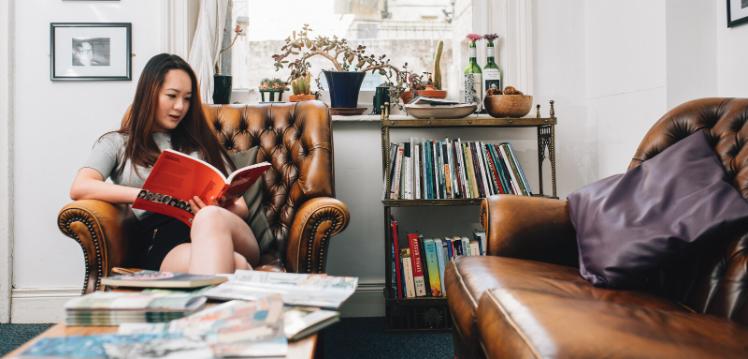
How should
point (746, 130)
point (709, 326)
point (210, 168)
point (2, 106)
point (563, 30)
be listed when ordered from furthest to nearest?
point (563, 30) → point (2, 106) → point (210, 168) → point (746, 130) → point (709, 326)

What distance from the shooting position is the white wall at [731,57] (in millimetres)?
1851

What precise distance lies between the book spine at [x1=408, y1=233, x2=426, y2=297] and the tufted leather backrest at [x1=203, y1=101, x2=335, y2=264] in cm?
45

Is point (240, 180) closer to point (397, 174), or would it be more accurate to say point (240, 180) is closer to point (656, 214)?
point (397, 174)

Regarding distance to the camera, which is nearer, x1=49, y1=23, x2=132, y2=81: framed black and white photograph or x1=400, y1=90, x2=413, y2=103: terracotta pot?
x1=49, y1=23, x2=132, y2=81: framed black and white photograph

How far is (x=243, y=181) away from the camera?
167 centimetres

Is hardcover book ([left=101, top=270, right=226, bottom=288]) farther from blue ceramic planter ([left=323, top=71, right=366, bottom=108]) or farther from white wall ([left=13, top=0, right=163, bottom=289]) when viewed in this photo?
white wall ([left=13, top=0, right=163, bottom=289])

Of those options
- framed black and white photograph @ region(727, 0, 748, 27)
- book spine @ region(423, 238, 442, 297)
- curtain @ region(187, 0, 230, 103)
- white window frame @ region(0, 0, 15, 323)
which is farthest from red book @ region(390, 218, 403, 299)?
white window frame @ region(0, 0, 15, 323)

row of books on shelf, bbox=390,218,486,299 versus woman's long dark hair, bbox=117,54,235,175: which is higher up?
woman's long dark hair, bbox=117,54,235,175

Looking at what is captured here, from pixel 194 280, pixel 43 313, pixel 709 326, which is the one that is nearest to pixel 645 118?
pixel 709 326

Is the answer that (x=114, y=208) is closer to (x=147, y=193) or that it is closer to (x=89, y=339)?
(x=147, y=193)

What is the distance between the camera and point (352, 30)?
2814 millimetres

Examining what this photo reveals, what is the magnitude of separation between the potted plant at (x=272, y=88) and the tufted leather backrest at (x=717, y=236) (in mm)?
1595

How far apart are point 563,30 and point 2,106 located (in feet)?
8.56

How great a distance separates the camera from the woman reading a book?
61.0 inches
